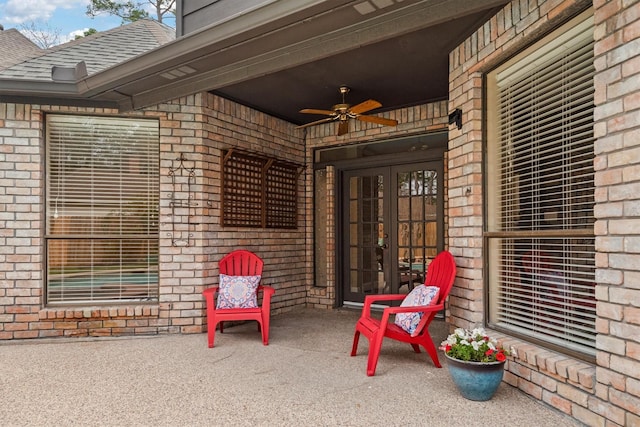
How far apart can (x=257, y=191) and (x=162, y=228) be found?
125cm

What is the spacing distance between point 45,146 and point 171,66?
1.66 m

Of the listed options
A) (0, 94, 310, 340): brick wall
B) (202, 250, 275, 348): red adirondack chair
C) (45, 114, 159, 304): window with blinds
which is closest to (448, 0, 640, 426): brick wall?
(202, 250, 275, 348): red adirondack chair

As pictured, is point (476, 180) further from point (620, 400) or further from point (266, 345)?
point (266, 345)

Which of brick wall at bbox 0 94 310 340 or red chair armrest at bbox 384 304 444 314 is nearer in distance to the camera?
red chair armrest at bbox 384 304 444 314

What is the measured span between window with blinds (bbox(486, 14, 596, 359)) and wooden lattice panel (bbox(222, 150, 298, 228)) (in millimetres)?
2720

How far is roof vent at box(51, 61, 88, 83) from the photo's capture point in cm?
392

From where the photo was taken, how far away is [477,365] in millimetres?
Result: 2561

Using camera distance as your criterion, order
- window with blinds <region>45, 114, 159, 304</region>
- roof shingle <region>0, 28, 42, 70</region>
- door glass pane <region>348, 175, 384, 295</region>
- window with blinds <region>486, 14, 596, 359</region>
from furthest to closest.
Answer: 1. door glass pane <region>348, 175, 384, 295</region>
2. roof shingle <region>0, 28, 42, 70</region>
3. window with blinds <region>45, 114, 159, 304</region>
4. window with blinds <region>486, 14, 596, 359</region>

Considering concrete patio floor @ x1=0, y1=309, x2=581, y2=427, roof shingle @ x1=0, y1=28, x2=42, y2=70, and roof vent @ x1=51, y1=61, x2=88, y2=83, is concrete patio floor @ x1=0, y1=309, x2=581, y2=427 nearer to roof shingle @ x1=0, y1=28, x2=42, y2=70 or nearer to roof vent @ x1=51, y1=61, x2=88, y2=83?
roof vent @ x1=51, y1=61, x2=88, y2=83

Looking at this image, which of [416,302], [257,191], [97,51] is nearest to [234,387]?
[416,302]

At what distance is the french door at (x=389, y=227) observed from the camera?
517 centimetres

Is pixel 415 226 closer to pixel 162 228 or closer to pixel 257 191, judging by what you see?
pixel 257 191

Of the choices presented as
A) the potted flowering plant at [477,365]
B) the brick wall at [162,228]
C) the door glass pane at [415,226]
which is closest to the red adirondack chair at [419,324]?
the potted flowering plant at [477,365]

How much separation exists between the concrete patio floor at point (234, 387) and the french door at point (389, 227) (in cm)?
130
